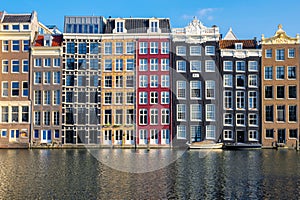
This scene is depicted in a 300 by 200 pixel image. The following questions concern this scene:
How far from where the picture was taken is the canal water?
2934cm

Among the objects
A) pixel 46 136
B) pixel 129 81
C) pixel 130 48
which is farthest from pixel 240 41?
pixel 46 136

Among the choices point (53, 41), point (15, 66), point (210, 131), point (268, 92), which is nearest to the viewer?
point (210, 131)

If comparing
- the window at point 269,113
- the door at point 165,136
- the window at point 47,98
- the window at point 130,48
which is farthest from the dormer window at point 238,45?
the window at point 47,98

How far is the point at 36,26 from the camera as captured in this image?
7731 cm

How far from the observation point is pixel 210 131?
234 feet

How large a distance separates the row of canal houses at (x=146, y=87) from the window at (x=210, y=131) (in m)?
0.15

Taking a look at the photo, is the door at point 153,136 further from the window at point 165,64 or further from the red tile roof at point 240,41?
the red tile roof at point 240,41

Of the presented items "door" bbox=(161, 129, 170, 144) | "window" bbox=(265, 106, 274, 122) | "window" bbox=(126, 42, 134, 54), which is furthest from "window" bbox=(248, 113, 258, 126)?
"window" bbox=(126, 42, 134, 54)

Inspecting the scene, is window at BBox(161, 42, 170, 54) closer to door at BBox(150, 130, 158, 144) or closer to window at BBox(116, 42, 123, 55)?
window at BBox(116, 42, 123, 55)

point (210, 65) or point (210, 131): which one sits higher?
point (210, 65)

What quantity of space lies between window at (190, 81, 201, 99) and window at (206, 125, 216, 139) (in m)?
4.87

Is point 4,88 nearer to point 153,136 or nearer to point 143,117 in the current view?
point 143,117

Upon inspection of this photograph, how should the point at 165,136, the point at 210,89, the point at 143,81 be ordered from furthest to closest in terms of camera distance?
the point at 143,81, the point at 165,136, the point at 210,89

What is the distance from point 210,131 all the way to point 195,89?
681 cm
